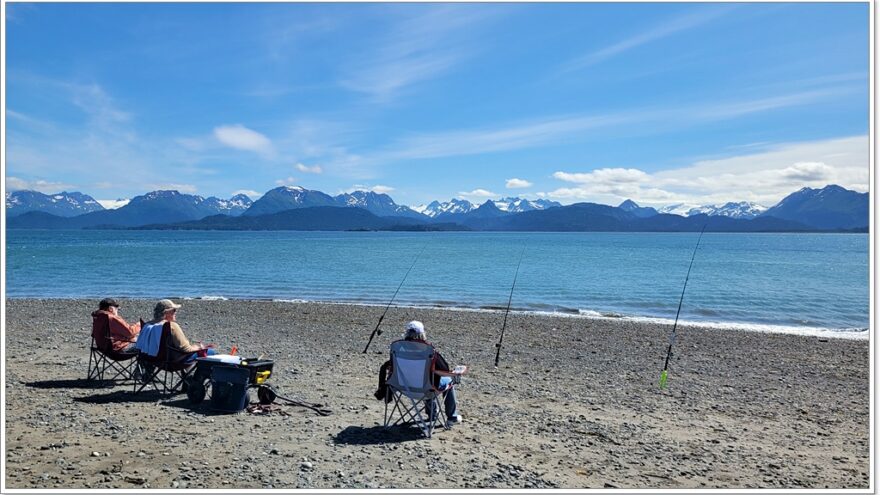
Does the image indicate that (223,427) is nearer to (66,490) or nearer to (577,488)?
(66,490)

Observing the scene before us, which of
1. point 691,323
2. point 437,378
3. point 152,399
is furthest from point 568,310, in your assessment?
point 152,399

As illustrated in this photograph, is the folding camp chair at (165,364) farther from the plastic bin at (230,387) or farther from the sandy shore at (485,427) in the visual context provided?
the plastic bin at (230,387)

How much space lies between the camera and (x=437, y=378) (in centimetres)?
752

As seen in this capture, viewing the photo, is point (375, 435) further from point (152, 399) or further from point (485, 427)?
point (152, 399)

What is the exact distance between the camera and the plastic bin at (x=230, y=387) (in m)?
7.93

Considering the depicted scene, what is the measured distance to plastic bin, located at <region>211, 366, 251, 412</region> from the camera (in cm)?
793

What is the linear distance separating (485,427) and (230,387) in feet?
10.6

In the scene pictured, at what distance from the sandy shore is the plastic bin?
0.17m

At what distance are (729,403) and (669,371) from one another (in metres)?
2.81

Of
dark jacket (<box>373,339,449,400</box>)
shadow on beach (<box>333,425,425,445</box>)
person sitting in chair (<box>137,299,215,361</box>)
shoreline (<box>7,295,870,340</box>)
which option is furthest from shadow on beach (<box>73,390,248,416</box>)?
shoreline (<box>7,295,870,340</box>)

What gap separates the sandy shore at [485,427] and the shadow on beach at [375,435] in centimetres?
2

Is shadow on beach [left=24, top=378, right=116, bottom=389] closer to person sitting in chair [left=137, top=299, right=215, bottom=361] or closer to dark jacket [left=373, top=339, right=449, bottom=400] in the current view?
person sitting in chair [left=137, top=299, right=215, bottom=361]

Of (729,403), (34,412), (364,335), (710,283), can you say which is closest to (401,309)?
(364,335)

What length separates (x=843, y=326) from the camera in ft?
77.6
